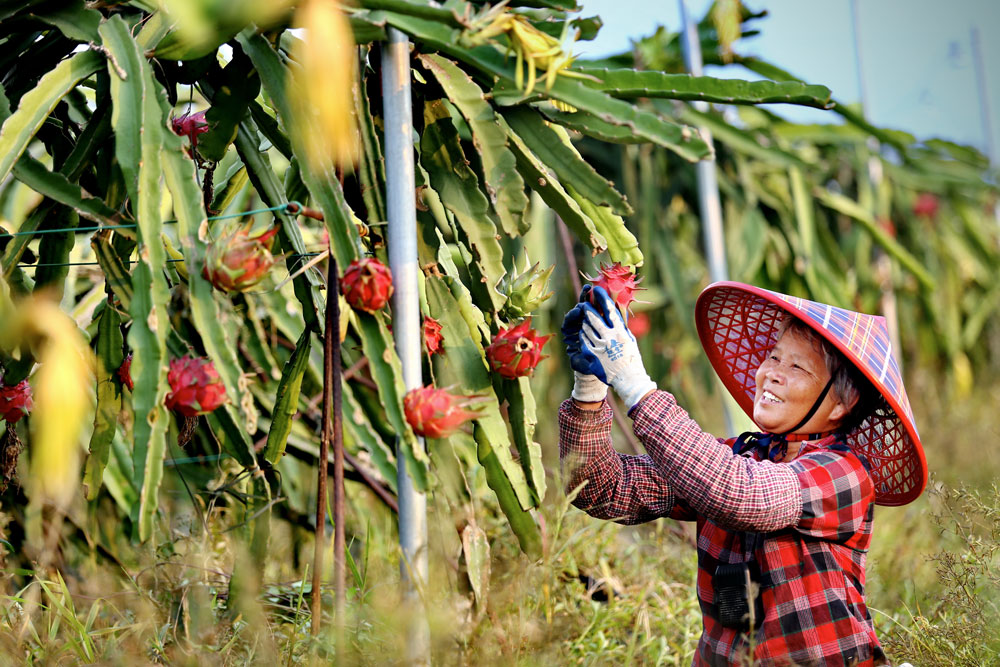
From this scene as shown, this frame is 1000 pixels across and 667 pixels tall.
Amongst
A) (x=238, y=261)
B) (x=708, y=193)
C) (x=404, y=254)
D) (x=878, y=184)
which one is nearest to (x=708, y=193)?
(x=708, y=193)

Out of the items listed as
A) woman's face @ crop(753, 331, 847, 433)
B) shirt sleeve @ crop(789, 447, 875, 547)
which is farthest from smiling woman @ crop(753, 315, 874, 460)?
shirt sleeve @ crop(789, 447, 875, 547)

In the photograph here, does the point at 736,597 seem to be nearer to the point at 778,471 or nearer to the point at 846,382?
the point at 778,471

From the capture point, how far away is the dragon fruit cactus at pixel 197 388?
131cm

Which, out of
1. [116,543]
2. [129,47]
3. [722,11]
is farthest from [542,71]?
[722,11]

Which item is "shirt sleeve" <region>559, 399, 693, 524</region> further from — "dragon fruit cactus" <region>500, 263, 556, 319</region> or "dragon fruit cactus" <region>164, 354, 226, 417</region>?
"dragon fruit cactus" <region>164, 354, 226, 417</region>

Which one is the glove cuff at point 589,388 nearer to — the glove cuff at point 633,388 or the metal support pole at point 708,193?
the glove cuff at point 633,388

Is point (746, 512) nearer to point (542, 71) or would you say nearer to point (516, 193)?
point (516, 193)

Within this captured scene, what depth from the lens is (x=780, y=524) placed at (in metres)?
1.47

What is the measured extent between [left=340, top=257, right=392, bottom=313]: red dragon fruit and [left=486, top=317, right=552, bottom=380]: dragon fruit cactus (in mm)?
231

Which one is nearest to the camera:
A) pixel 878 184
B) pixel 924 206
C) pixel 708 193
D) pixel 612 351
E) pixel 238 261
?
pixel 238 261

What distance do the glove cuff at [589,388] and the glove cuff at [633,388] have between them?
0.10m

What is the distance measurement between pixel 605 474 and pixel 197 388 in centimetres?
76

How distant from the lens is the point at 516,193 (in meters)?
1.49

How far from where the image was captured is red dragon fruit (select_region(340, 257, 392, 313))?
1340mm
